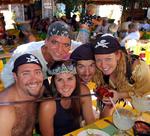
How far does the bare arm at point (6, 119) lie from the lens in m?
1.77

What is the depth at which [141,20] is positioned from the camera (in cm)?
1060

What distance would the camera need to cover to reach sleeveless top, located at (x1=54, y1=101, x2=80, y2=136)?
220 cm

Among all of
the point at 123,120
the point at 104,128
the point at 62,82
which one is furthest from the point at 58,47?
the point at 123,120

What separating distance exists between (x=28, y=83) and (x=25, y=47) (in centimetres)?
93

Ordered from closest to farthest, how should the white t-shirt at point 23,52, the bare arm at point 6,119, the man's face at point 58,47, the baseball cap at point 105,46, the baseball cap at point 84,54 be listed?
the bare arm at point 6,119, the baseball cap at point 105,46, the baseball cap at point 84,54, the man's face at point 58,47, the white t-shirt at point 23,52

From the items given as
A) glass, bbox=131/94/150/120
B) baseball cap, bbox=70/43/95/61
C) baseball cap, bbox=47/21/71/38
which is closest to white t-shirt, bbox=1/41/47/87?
baseball cap, bbox=47/21/71/38

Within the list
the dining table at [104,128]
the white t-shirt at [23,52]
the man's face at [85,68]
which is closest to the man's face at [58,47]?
the white t-shirt at [23,52]

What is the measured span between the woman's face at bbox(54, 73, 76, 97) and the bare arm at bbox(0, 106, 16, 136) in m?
0.50

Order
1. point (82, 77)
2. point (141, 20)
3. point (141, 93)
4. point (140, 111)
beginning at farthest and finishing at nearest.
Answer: point (141, 20), point (82, 77), point (141, 93), point (140, 111)

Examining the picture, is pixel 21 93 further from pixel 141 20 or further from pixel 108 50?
pixel 141 20

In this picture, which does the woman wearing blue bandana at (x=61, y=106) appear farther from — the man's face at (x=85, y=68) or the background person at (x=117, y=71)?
the background person at (x=117, y=71)

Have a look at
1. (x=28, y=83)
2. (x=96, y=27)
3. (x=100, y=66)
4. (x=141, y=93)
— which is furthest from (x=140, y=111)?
(x=96, y=27)

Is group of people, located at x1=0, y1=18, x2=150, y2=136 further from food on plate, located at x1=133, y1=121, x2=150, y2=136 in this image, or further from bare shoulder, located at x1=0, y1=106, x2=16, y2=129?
food on plate, located at x1=133, y1=121, x2=150, y2=136

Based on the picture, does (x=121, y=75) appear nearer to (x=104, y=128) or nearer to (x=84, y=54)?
(x=84, y=54)
